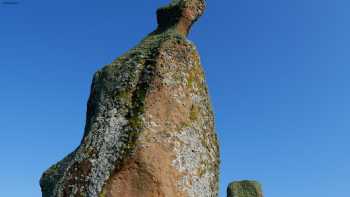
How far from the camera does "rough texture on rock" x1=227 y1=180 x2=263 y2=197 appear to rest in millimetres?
22812

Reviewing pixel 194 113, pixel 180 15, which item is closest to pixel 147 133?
pixel 194 113

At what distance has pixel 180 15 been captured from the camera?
8086mm

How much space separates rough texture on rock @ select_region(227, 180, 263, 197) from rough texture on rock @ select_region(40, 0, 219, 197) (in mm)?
16835

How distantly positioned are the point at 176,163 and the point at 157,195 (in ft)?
1.71

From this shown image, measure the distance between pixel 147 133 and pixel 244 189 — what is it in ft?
59.0

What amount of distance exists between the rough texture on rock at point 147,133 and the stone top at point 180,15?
42.5 inches

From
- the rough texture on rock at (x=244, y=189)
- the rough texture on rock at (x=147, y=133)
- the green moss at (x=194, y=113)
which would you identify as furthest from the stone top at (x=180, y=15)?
the rough texture on rock at (x=244, y=189)

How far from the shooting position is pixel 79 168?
5898mm

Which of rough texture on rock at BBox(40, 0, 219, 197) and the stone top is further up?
the stone top

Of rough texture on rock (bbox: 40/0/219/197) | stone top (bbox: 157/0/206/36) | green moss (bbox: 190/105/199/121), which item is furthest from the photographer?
stone top (bbox: 157/0/206/36)

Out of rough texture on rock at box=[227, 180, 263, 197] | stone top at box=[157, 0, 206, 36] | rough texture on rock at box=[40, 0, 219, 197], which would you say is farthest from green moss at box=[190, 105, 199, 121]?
Result: rough texture on rock at box=[227, 180, 263, 197]

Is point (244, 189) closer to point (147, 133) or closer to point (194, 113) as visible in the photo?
point (194, 113)

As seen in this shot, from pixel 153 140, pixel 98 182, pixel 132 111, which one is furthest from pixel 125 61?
pixel 98 182

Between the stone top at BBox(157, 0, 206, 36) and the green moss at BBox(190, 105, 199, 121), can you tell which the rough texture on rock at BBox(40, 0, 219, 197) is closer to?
the green moss at BBox(190, 105, 199, 121)
